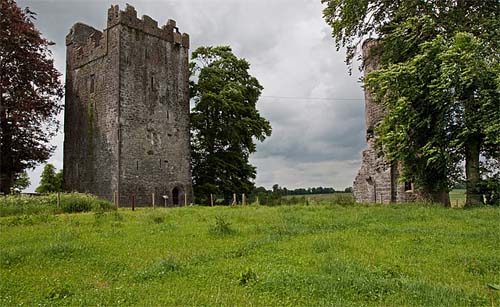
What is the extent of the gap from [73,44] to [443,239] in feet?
110

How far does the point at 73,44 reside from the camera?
117 feet

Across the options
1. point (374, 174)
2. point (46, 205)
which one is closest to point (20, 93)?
point (46, 205)

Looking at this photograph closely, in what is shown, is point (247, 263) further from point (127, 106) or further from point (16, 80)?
point (16, 80)

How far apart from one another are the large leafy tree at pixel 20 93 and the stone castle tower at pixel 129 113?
9.85 ft

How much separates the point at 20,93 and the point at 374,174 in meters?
23.3

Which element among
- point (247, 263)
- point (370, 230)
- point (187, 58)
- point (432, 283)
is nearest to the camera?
point (432, 283)

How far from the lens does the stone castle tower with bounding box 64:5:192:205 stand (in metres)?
29.8

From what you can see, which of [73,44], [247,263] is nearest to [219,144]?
[73,44]

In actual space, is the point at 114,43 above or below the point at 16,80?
above

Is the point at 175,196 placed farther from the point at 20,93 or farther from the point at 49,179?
the point at 49,179

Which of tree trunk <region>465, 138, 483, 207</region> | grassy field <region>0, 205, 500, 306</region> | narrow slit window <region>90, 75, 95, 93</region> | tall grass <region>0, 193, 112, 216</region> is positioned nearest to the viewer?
grassy field <region>0, 205, 500, 306</region>

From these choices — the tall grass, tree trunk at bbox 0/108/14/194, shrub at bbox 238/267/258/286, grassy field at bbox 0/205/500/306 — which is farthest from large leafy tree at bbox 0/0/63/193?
shrub at bbox 238/267/258/286

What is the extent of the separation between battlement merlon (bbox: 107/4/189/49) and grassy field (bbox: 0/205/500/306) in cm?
2017

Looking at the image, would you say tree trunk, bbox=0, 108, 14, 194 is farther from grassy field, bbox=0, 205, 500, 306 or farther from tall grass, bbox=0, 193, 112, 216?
grassy field, bbox=0, 205, 500, 306
